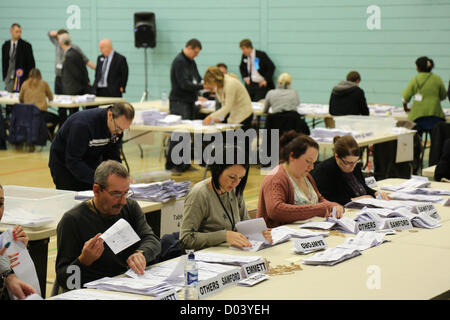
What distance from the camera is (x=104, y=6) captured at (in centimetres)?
1577

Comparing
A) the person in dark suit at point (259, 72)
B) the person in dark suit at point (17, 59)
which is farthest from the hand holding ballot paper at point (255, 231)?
the person in dark suit at point (17, 59)

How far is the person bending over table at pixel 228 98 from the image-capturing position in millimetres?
8961

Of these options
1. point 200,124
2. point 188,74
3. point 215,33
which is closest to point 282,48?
point 215,33

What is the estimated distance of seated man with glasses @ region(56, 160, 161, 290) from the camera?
347cm

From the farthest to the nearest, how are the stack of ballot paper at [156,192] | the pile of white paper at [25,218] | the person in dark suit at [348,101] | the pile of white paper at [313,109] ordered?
the pile of white paper at [313,109]
the person in dark suit at [348,101]
the stack of ballot paper at [156,192]
the pile of white paper at [25,218]

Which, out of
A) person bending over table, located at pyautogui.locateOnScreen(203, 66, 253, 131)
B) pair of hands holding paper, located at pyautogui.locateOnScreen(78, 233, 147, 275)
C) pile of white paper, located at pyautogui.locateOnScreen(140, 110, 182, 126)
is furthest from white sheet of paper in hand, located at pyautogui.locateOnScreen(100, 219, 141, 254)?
pile of white paper, located at pyautogui.locateOnScreen(140, 110, 182, 126)

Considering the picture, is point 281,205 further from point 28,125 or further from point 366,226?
point 28,125

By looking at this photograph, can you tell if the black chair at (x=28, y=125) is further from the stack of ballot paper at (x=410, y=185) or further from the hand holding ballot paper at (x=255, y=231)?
the hand holding ballot paper at (x=255, y=231)

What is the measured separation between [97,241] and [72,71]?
9564 mm

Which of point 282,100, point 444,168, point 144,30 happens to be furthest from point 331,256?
point 144,30

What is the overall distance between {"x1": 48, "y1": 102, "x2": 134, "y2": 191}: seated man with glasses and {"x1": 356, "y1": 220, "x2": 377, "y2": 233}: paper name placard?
2.03 meters

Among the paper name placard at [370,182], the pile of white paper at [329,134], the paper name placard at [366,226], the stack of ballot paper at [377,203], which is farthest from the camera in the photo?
the pile of white paper at [329,134]

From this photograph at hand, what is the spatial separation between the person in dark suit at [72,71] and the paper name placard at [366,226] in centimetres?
894

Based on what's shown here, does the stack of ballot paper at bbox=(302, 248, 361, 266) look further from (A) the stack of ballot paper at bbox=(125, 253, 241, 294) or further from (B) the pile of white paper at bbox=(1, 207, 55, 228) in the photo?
Result: (B) the pile of white paper at bbox=(1, 207, 55, 228)
